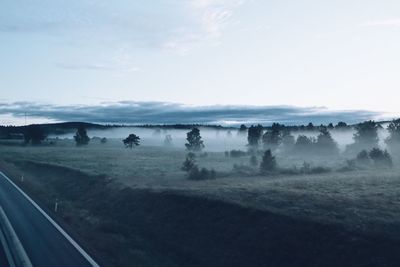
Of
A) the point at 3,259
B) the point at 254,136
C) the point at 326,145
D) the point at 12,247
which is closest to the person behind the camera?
the point at 3,259

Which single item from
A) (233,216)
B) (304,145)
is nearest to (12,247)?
(233,216)

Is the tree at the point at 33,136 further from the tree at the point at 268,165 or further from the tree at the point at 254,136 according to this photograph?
the tree at the point at 268,165

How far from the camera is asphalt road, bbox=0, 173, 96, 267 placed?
17.8 metres

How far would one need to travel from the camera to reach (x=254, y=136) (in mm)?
141625

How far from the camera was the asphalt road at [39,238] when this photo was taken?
17828 mm

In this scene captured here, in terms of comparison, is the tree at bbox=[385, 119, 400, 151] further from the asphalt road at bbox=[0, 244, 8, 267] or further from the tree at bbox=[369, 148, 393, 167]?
the asphalt road at bbox=[0, 244, 8, 267]

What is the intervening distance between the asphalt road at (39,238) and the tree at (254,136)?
365 feet

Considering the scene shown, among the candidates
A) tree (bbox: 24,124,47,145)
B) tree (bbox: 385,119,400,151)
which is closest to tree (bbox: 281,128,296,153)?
tree (bbox: 385,119,400,151)

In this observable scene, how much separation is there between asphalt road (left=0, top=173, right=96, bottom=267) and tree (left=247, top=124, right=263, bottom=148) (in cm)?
11116

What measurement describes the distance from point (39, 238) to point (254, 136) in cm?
12272

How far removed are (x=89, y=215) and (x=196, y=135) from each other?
11041cm

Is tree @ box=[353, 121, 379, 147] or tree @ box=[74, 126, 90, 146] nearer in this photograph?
tree @ box=[353, 121, 379, 147]

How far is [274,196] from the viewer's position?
2889 cm

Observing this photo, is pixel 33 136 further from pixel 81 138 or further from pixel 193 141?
pixel 193 141
